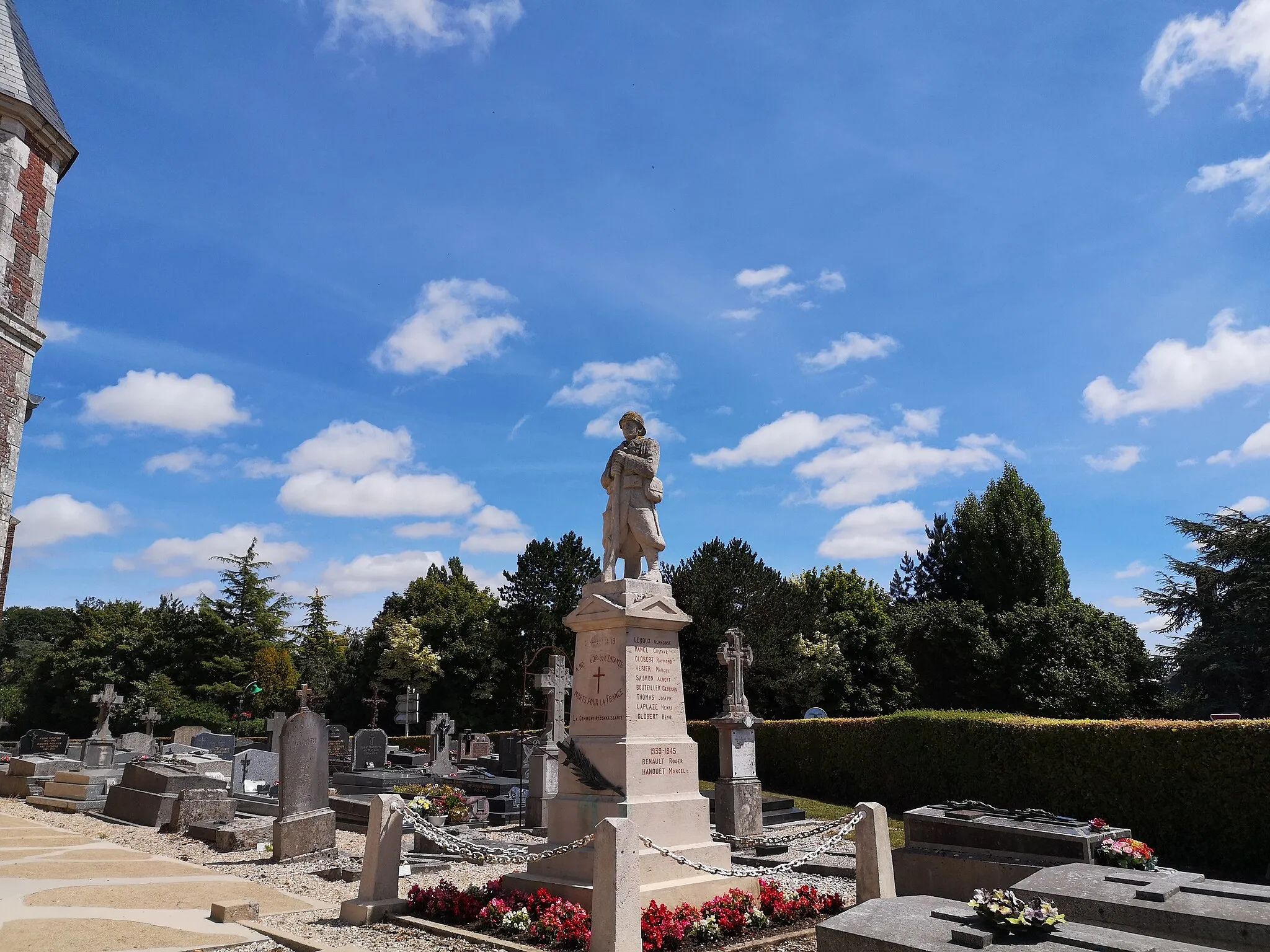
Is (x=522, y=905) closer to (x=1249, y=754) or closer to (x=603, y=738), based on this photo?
(x=603, y=738)

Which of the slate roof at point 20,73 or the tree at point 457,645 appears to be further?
the tree at point 457,645

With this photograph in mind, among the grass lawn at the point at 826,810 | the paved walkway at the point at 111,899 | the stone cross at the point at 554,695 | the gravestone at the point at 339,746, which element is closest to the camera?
the paved walkway at the point at 111,899

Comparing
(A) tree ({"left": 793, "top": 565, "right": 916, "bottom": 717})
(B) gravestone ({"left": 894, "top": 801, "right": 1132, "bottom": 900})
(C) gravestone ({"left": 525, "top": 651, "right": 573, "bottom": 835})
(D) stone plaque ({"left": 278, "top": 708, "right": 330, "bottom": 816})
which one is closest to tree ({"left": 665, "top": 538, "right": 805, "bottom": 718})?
(A) tree ({"left": 793, "top": 565, "right": 916, "bottom": 717})

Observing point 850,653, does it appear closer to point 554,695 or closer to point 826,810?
point 826,810

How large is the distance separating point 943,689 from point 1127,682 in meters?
6.92

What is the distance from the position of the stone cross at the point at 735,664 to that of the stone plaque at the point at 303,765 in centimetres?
738

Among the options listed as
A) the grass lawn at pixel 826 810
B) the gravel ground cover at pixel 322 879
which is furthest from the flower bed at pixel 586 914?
the grass lawn at pixel 826 810

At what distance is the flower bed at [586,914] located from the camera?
6.21 m

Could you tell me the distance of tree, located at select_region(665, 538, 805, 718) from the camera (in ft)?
98.2

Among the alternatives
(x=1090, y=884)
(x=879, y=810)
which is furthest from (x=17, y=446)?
(x=1090, y=884)

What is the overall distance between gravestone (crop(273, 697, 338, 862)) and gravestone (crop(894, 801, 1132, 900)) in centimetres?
734

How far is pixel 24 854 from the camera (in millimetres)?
10422

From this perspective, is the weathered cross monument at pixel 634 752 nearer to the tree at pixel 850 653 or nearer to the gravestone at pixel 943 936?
the gravestone at pixel 943 936

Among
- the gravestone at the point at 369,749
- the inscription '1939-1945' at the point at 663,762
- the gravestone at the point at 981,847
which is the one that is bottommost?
the gravestone at the point at 981,847
